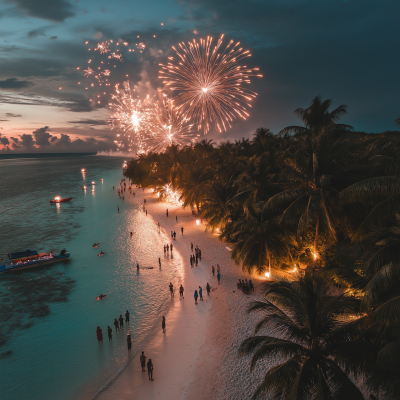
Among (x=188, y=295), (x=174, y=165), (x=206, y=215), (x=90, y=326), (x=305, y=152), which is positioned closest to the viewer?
(x=305, y=152)

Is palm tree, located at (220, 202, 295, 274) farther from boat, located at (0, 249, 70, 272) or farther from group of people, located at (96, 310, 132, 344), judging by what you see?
boat, located at (0, 249, 70, 272)

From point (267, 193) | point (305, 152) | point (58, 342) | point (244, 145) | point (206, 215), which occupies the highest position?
point (244, 145)

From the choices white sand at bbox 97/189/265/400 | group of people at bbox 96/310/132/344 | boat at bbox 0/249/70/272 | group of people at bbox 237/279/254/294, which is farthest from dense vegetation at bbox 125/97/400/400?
boat at bbox 0/249/70/272

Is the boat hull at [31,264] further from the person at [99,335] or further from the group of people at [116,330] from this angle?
the person at [99,335]

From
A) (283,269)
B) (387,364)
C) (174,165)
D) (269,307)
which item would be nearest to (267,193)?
(283,269)

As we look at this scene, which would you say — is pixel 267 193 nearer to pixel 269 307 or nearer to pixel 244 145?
pixel 269 307

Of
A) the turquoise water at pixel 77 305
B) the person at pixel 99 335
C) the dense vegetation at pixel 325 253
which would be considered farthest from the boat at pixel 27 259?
the dense vegetation at pixel 325 253
